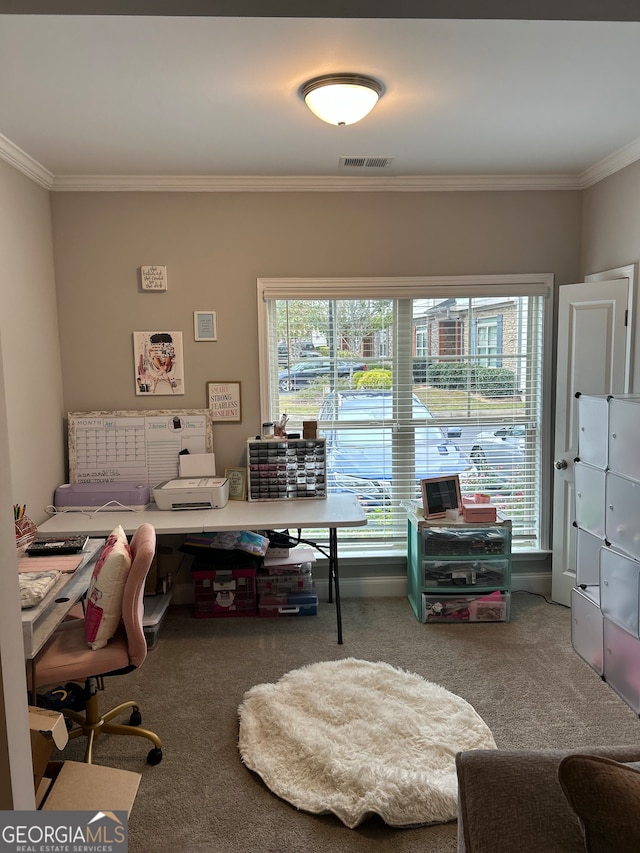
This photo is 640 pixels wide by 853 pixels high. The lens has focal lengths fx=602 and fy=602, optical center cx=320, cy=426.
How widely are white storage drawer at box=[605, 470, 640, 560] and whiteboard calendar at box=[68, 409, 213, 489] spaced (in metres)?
2.31

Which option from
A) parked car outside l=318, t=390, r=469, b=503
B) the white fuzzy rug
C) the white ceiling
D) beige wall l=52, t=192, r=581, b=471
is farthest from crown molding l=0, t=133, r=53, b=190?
the white fuzzy rug

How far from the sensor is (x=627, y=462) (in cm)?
270

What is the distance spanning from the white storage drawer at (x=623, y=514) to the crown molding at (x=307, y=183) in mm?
1992

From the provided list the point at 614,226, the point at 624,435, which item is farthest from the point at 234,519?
the point at 614,226

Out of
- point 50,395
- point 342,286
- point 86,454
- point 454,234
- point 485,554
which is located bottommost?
point 485,554

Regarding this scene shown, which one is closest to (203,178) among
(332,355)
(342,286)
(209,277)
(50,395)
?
(209,277)

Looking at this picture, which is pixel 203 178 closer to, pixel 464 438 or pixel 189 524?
pixel 189 524

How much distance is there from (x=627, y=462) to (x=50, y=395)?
10.2ft

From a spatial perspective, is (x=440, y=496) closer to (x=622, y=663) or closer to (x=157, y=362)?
(x=622, y=663)

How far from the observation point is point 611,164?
3.42m

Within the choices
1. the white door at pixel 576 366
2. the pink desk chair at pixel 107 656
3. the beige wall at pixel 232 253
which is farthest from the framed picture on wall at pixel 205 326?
the white door at pixel 576 366

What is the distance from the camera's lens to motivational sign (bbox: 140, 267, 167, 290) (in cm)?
369

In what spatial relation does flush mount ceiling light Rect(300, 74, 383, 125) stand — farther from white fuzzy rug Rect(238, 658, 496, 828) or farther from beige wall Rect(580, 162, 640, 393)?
white fuzzy rug Rect(238, 658, 496, 828)

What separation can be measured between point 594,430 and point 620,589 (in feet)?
2.52
